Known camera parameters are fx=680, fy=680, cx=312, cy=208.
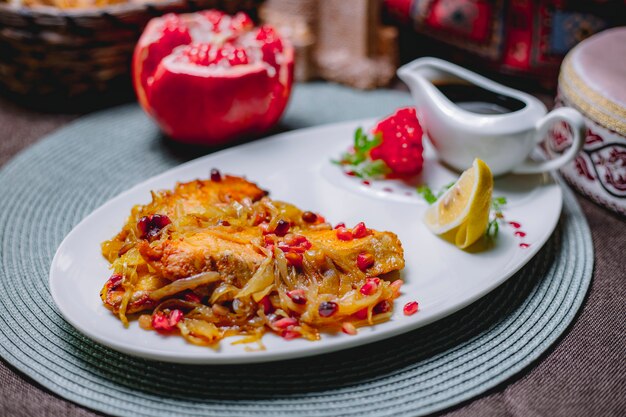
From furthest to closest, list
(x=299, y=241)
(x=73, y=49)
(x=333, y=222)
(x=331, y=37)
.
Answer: (x=331, y=37) → (x=73, y=49) → (x=333, y=222) → (x=299, y=241)

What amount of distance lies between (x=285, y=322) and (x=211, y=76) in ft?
4.33

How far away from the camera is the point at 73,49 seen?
334cm

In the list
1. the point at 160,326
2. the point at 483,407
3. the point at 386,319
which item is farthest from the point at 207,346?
the point at 483,407

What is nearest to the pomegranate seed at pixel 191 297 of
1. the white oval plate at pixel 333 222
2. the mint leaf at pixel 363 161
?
the white oval plate at pixel 333 222

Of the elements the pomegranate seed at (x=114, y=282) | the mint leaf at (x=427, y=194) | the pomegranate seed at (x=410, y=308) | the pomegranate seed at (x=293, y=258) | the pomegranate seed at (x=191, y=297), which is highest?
the pomegranate seed at (x=293, y=258)

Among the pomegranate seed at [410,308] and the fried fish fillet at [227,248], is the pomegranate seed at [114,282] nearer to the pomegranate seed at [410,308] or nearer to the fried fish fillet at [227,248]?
the fried fish fillet at [227,248]

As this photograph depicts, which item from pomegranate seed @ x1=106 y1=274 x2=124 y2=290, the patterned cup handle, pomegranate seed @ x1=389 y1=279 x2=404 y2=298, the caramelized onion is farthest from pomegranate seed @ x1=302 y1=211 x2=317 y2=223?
the patterned cup handle

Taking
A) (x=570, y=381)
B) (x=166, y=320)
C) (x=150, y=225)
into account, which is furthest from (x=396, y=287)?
(x=150, y=225)

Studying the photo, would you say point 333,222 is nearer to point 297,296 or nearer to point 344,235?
point 344,235

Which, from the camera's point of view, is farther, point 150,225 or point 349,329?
point 150,225

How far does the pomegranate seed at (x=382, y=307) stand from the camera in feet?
6.39

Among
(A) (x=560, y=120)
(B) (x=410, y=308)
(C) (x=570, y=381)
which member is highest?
(A) (x=560, y=120)

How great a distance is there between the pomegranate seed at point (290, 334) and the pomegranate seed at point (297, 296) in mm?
91

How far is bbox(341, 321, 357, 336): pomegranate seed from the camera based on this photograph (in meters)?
1.87
